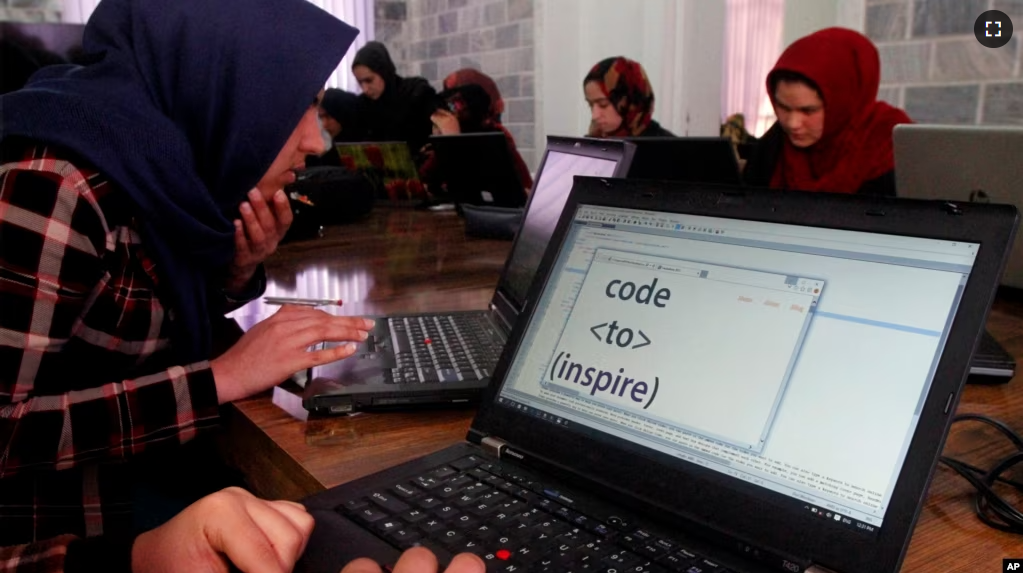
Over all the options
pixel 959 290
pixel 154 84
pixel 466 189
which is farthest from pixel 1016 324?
pixel 466 189

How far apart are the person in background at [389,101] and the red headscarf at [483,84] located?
15cm

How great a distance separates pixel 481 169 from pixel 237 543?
1633mm

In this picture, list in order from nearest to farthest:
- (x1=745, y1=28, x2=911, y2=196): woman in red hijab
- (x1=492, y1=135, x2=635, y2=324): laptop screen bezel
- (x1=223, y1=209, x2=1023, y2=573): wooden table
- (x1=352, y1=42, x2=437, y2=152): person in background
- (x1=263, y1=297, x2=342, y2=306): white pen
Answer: (x1=223, y1=209, x2=1023, y2=573): wooden table
(x1=492, y1=135, x2=635, y2=324): laptop screen bezel
(x1=263, y1=297, x2=342, y2=306): white pen
(x1=745, y1=28, x2=911, y2=196): woman in red hijab
(x1=352, y1=42, x2=437, y2=152): person in background

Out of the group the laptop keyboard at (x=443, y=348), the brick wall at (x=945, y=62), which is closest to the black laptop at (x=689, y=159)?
the laptop keyboard at (x=443, y=348)

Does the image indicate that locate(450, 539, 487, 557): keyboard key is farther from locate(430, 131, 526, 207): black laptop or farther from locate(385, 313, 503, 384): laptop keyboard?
locate(430, 131, 526, 207): black laptop

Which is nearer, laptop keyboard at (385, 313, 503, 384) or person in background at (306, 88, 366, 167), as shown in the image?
laptop keyboard at (385, 313, 503, 384)

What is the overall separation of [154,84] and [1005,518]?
0.92 meters

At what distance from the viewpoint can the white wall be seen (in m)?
3.47

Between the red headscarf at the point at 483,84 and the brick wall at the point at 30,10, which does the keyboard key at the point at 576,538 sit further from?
the brick wall at the point at 30,10

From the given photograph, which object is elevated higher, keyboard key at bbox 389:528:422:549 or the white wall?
the white wall

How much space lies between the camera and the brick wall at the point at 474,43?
12.7ft

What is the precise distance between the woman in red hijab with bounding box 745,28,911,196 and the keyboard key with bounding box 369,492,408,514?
1.78m

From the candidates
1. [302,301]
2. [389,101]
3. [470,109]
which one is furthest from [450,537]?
[389,101]

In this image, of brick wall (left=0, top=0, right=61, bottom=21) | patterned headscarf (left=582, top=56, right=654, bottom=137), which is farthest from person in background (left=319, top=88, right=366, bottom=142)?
patterned headscarf (left=582, top=56, right=654, bottom=137)
